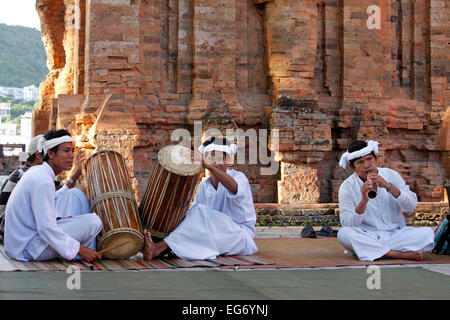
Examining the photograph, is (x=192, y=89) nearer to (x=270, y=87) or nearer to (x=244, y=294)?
(x=270, y=87)

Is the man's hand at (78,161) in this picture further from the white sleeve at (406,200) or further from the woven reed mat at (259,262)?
the white sleeve at (406,200)

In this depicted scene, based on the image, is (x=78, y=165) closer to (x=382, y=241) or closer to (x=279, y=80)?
(x=382, y=241)

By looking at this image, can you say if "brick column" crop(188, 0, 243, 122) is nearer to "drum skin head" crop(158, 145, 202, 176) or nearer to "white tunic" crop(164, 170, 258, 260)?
"white tunic" crop(164, 170, 258, 260)

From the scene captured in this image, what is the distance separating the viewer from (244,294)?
3754 millimetres

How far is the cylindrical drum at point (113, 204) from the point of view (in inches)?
205

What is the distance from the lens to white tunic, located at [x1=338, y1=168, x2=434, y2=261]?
5.55 meters

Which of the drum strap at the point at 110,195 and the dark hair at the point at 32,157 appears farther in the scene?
the dark hair at the point at 32,157

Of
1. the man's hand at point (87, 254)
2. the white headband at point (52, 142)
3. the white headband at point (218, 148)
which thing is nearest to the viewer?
the man's hand at point (87, 254)

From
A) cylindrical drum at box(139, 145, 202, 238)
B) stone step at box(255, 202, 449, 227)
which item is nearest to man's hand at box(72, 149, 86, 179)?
cylindrical drum at box(139, 145, 202, 238)

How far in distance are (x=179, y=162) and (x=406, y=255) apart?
85.5 inches

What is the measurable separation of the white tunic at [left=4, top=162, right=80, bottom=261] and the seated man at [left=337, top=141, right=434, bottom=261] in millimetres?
2463

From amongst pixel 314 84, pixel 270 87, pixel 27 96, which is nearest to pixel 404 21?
pixel 314 84

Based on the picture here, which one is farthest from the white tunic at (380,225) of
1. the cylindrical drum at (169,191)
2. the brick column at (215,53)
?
the brick column at (215,53)

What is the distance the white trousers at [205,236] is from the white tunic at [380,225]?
3.27 feet
